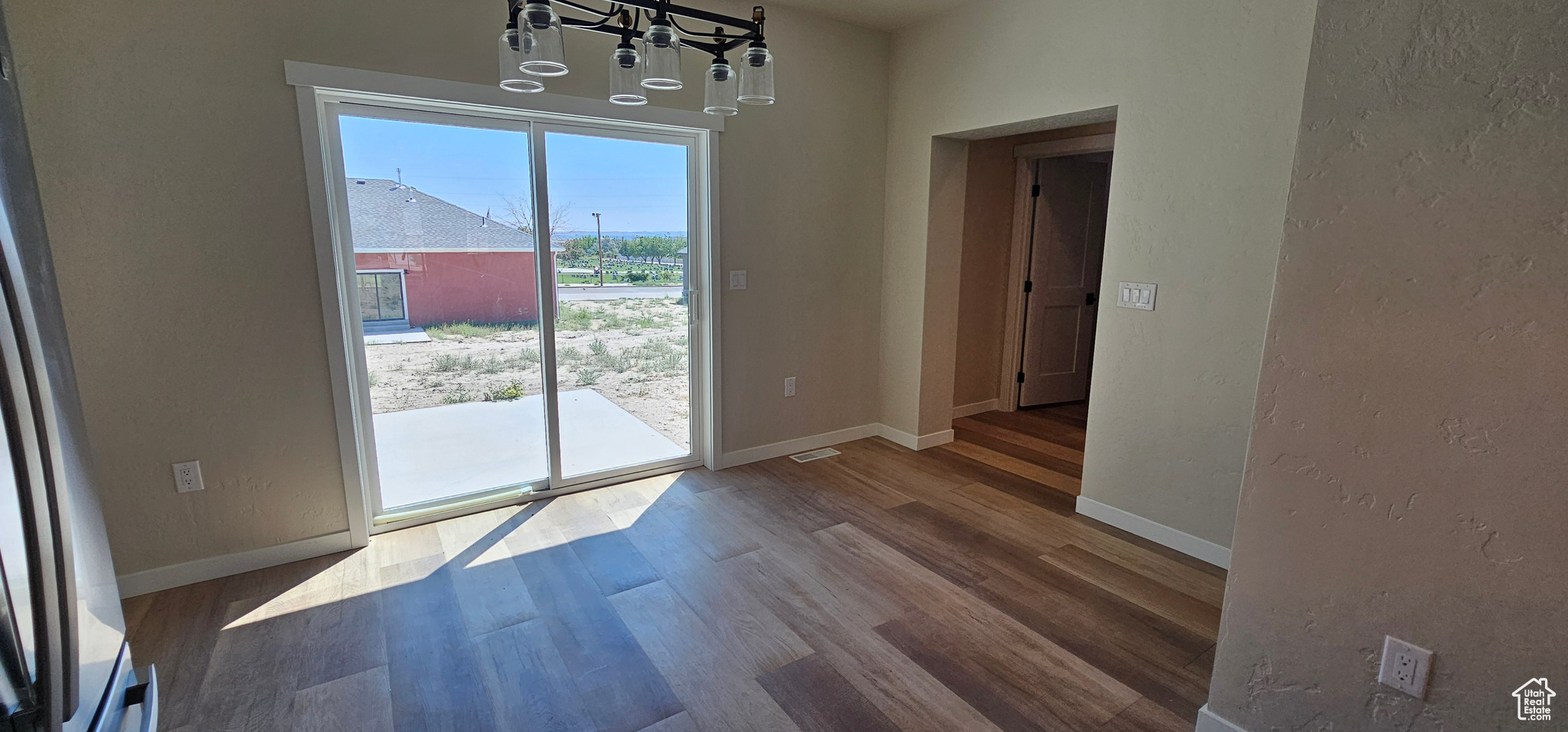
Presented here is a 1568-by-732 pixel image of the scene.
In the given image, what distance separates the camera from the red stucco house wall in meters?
2.98

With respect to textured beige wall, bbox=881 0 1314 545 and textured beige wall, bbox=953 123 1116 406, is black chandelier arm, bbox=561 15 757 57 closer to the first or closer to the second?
textured beige wall, bbox=881 0 1314 545

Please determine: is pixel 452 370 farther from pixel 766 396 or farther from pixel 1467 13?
pixel 1467 13

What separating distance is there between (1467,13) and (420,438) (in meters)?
3.79

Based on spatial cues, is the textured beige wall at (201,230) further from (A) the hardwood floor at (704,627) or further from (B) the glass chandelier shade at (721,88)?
(B) the glass chandelier shade at (721,88)

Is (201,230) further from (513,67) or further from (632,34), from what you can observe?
(632,34)

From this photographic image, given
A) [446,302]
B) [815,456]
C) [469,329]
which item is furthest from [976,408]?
[446,302]

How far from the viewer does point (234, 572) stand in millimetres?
2699

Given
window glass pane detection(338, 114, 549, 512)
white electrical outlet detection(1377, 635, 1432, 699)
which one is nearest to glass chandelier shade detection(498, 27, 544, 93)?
window glass pane detection(338, 114, 549, 512)

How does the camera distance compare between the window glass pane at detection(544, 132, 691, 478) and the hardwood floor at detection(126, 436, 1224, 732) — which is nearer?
the hardwood floor at detection(126, 436, 1224, 732)

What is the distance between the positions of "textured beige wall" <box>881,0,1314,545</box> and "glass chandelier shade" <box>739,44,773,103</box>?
1.92m

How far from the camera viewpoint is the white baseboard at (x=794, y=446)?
13.2ft

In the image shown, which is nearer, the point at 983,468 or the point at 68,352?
the point at 68,352

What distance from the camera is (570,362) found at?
348 centimetres

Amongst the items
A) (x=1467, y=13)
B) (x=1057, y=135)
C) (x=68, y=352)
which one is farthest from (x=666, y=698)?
(x=1057, y=135)
